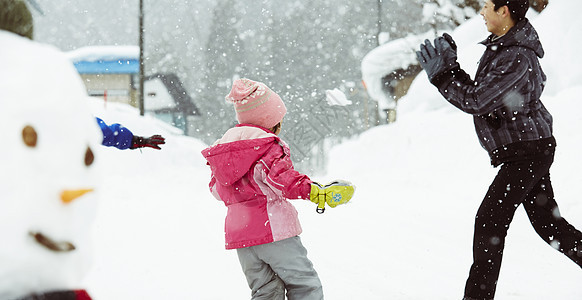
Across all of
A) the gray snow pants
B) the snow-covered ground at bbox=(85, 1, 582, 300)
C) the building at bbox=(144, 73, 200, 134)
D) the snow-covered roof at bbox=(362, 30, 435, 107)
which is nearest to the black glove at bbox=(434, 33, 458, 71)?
the gray snow pants

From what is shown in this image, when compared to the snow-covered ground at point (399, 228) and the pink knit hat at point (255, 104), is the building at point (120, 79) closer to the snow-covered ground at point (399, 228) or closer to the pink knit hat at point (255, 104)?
the snow-covered ground at point (399, 228)

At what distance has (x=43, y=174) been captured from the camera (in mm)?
1317

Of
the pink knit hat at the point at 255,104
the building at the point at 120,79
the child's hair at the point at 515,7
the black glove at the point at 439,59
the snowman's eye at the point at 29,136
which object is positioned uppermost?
the building at the point at 120,79

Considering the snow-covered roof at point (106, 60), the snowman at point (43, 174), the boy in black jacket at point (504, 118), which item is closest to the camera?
the snowman at point (43, 174)

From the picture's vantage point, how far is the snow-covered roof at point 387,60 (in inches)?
806

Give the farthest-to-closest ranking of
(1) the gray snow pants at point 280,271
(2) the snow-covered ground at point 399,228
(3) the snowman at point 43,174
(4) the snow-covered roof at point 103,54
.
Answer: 1. (4) the snow-covered roof at point 103,54
2. (2) the snow-covered ground at point 399,228
3. (1) the gray snow pants at point 280,271
4. (3) the snowman at point 43,174

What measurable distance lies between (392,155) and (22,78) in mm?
12722

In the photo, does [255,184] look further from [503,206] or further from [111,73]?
[111,73]

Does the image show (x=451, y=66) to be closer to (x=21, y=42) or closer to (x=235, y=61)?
(x=21, y=42)

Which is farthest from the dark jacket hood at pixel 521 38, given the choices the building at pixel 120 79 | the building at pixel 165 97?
the building at pixel 165 97

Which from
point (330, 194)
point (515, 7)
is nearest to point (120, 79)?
point (515, 7)

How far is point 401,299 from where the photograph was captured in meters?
3.34

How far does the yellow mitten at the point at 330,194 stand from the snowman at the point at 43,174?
3.61 ft

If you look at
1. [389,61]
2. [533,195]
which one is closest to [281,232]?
[533,195]
